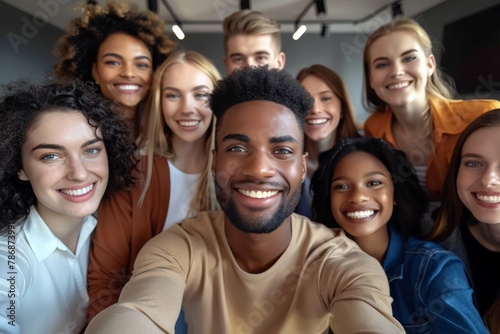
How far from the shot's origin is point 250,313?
1.30m

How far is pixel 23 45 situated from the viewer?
13.9 ft

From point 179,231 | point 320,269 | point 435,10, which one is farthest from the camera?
Result: point 435,10

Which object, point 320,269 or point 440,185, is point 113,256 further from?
point 440,185

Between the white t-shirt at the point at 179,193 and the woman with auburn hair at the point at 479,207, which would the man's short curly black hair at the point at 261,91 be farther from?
the woman with auburn hair at the point at 479,207

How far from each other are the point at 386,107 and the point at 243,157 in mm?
1579

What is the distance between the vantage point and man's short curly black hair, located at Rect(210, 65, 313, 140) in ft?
4.52

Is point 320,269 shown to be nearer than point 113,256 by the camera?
Yes

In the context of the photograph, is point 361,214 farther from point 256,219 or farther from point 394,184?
point 256,219

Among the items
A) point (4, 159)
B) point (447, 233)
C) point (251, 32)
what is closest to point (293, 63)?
point (251, 32)

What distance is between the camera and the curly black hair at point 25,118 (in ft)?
4.76

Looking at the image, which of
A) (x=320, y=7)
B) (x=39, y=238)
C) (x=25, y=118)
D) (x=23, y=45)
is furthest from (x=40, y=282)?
(x=320, y=7)

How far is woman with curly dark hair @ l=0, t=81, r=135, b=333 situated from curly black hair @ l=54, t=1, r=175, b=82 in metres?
0.89

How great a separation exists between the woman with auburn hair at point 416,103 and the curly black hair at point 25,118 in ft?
5.16

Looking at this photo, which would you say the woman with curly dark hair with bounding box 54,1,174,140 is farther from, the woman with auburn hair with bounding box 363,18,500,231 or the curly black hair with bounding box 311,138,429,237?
the woman with auburn hair with bounding box 363,18,500,231
